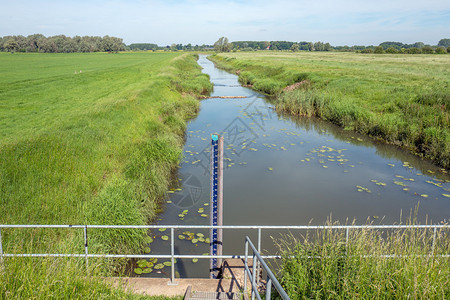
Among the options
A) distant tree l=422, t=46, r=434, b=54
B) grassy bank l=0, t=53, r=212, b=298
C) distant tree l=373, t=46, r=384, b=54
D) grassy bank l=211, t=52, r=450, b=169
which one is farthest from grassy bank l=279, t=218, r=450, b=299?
distant tree l=373, t=46, r=384, b=54

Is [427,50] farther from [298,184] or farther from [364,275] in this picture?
[364,275]

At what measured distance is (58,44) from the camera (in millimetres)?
132000

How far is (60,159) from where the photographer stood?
11750 millimetres

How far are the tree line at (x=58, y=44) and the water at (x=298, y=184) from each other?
126344mm

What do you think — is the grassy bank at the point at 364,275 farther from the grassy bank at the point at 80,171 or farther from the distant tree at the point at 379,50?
the distant tree at the point at 379,50

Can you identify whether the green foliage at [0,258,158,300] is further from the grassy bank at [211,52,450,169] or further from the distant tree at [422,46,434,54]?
the distant tree at [422,46,434,54]

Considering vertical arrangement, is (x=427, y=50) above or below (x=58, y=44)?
below

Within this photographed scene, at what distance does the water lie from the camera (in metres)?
12.1

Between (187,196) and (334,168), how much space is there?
8.32 m

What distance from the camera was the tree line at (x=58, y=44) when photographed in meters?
123

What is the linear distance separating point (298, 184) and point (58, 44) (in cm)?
14399

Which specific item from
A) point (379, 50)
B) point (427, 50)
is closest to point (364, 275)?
point (427, 50)

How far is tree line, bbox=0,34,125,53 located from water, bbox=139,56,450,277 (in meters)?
126

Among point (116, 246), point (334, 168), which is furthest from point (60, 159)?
point (334, 168)
